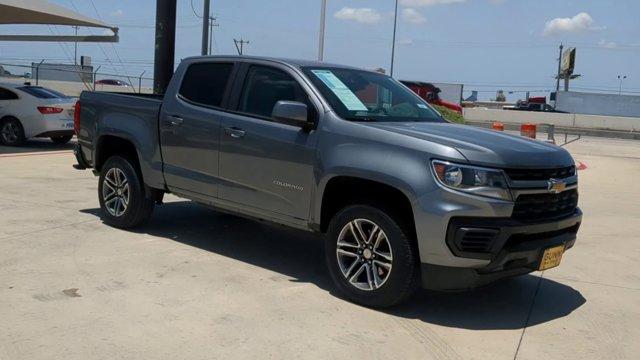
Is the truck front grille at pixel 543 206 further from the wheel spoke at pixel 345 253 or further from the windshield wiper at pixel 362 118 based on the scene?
the windshield wiper at pixel 362 118

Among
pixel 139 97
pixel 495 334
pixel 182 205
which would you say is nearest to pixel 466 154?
pixel 495 334

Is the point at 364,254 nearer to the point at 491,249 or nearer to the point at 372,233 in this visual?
the point at 372,233

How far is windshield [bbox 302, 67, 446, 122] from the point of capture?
17.7ft

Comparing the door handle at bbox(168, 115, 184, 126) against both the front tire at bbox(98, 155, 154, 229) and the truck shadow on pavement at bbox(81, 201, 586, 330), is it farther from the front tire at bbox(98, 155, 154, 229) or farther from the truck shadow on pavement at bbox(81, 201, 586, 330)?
the truck shadow on pavement at bbox(81, 201, 586, 330)

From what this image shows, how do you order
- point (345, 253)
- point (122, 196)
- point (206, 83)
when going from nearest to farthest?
point (345, 253)
point (206, 83)
point (122, 196)

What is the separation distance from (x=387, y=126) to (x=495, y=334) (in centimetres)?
171

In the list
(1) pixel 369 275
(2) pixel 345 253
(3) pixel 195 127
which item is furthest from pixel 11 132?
(1) pixel 369 275

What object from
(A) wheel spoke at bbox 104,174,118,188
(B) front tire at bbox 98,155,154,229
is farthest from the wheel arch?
(A) wheel spoke at bbox 104,174,118,188

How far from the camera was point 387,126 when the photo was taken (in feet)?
16.6

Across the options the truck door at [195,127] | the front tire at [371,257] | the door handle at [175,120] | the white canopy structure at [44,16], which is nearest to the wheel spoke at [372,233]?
the front tire at [371,257]

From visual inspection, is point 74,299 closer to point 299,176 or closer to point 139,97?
point 299,176

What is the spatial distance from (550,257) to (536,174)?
0.63 metres

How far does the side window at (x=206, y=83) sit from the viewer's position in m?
6.22

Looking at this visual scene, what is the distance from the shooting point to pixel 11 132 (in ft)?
49.2
